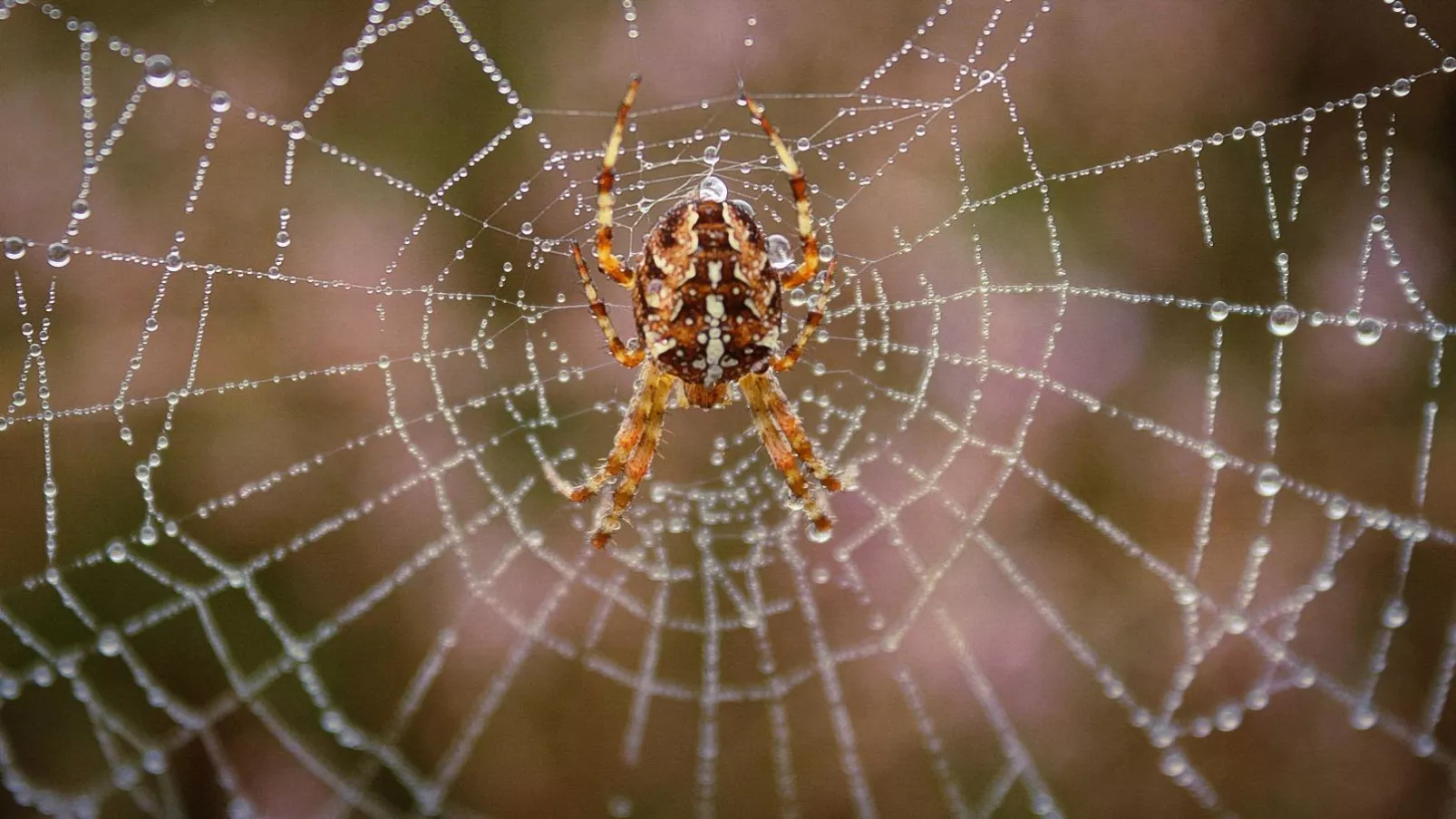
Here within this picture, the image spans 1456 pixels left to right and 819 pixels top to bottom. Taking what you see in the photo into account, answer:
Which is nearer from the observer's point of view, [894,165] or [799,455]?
[799,455]

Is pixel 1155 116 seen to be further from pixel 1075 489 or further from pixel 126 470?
pixel 126 470

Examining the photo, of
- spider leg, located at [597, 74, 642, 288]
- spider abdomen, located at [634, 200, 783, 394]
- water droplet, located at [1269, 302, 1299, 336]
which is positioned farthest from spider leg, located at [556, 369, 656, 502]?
water droplet, located at [1269, 302, 1299, 336]

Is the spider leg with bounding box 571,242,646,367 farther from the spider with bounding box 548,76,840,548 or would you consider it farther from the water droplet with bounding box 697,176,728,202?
the water droplet with bounding box 697,176,728,202

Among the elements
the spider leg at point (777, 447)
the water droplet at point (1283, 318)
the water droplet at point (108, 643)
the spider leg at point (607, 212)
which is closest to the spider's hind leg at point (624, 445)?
the spider leg at point (777, 447)

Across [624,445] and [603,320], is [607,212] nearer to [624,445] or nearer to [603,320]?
[603,320]

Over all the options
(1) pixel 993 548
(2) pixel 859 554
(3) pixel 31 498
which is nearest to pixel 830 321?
(2) pixel 859 554

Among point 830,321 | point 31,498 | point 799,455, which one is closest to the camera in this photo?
point 799,455

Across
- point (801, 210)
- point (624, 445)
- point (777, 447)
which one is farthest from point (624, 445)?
point (801, 210)
